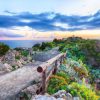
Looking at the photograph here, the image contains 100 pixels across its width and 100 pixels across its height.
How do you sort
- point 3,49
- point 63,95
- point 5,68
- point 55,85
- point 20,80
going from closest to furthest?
1. point 63,95
2. point 55,85
3. point 20,80
4. point 5,68
5. point 3,49

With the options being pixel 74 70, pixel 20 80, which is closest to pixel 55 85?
Result: pixel 20 80

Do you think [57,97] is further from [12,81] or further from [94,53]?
[94,53]

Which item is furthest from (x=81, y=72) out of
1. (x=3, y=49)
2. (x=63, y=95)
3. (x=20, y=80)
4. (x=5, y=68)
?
(x=3, y=49)

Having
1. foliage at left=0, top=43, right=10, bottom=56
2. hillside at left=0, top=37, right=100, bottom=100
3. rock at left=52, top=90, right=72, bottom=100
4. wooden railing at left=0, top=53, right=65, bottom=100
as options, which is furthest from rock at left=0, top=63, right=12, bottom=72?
rock at left=52, top=90, right=72, bottom=100

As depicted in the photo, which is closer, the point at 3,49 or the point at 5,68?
the point at 5,68

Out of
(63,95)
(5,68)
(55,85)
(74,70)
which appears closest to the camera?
(63,95)

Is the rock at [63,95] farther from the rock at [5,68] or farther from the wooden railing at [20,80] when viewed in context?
the rock at [5,68]

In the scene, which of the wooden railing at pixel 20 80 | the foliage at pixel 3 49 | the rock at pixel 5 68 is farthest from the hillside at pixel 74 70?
the wooden railing at pixel 20 80

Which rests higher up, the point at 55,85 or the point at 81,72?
the point at 55,85

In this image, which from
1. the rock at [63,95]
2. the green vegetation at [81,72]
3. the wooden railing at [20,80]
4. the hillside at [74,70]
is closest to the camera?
the rock at [63,95]

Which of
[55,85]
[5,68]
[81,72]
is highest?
[55,85]

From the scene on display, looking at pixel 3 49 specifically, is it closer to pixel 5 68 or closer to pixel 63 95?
pixel 5 68

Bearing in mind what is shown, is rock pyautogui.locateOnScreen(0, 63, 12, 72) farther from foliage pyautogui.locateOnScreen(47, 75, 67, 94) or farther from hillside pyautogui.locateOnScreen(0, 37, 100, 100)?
foliage pyautogui.locateOnScreen(47, 75, 67, 94)

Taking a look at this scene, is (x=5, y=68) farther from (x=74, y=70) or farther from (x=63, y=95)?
(x=63, y=95)
